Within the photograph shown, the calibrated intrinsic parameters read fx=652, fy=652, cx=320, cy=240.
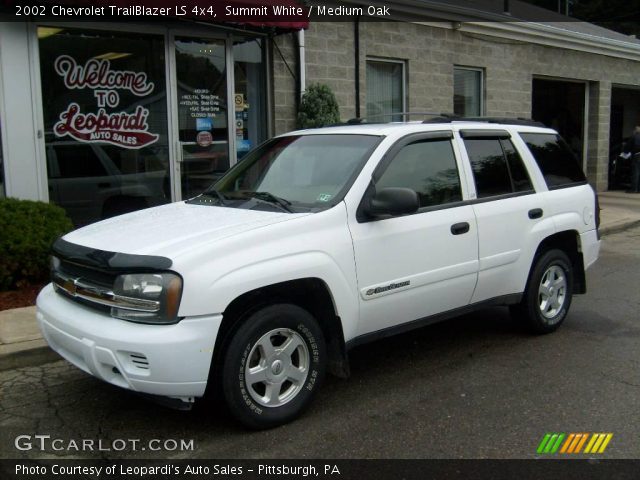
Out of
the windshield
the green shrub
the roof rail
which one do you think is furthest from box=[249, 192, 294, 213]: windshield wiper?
the green shrub

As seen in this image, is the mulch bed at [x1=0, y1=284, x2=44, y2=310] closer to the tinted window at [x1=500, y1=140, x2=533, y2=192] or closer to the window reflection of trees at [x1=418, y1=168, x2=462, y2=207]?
the window reflection of trees at [x1=418, y1=168, x2=462, y2=207]

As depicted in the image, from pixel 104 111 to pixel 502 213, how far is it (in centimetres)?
561

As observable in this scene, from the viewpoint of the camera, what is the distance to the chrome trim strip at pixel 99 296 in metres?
3.47

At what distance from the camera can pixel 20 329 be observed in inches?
216

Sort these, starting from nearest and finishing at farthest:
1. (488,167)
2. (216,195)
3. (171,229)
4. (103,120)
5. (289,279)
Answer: (289,279)
(171,229)
(216,195)
(488,167)
(103,120)

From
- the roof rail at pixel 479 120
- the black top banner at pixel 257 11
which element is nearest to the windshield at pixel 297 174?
the roof rail at pixel 479 120

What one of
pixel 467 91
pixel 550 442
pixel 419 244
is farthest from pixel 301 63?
pixel 550 442

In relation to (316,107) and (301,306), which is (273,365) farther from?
(316,107)

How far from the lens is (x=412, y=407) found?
4.17 metres

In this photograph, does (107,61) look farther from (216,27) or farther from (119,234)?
(119,234)

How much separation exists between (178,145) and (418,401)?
19.5ft

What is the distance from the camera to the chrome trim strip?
11.4 ft

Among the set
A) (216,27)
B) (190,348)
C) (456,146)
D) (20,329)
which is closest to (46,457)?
(190,348)

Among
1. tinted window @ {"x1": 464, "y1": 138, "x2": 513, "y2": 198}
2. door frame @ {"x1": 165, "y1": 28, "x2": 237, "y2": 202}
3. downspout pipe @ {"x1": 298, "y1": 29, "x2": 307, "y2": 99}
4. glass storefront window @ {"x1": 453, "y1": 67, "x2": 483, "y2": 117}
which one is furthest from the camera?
glass storefront window @ {"x1": 453, "y1": 67, "x2": 483, "y2": 117}
